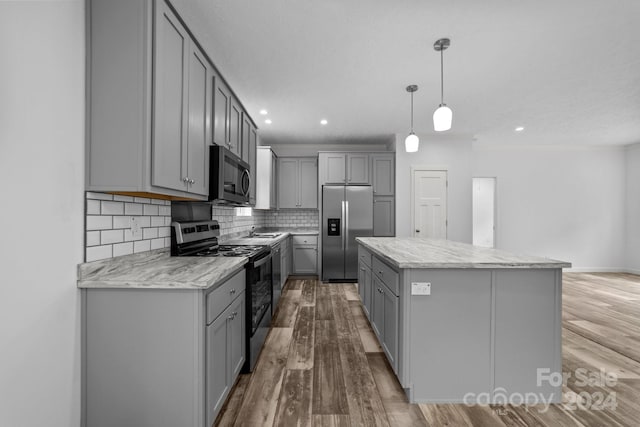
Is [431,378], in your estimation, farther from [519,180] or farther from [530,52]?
[519,180]

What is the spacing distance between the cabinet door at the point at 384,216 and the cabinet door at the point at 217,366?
4.01m

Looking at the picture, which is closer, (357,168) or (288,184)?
(357,168)

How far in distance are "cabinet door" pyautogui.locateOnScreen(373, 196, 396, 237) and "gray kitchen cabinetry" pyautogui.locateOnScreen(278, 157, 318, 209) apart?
4.03 ft

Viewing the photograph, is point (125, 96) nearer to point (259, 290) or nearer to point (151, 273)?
point (151, 273)

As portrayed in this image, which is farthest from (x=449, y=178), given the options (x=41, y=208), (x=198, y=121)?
(x=41, y=208)

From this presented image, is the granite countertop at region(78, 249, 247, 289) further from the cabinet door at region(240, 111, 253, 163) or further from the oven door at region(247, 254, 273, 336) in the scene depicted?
the cabinet door at region(240, 111, 253, 163)

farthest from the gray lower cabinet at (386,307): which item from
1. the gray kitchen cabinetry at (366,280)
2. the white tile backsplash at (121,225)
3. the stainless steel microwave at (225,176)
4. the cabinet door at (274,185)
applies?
the cabinet door at (274,185)

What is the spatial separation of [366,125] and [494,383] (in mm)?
3913

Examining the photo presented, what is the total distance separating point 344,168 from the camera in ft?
17.9

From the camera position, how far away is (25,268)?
121 centimetres

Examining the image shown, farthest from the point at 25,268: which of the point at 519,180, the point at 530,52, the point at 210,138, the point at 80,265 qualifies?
the point at 519,180

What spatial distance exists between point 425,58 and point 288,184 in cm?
358

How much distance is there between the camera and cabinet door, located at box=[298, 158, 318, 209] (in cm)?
578

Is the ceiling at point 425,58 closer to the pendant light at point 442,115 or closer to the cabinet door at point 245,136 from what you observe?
→ the pendant light at point 442,115
